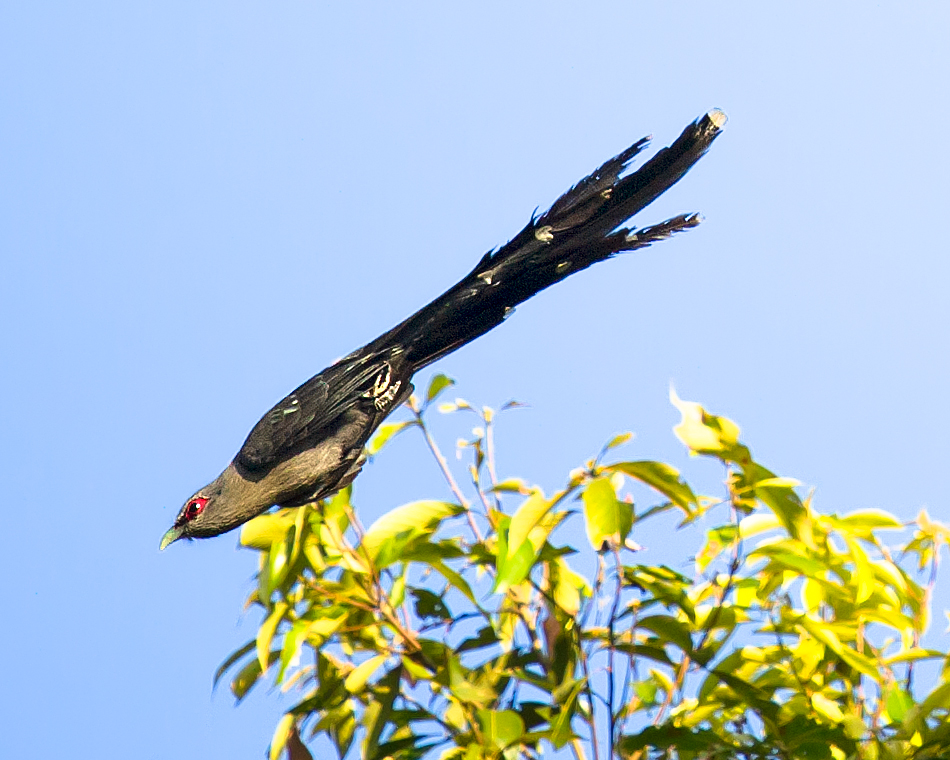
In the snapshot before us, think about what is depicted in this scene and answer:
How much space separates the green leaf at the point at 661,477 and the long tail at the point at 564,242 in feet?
1.77

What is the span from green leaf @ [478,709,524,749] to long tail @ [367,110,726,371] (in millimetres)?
803

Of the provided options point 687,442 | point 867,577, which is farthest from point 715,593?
point 687,442

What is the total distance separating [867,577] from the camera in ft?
5.77

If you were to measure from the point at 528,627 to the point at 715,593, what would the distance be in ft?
1.37

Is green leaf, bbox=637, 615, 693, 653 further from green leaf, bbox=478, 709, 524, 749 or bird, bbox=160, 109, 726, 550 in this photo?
bird, bbox=160, 109, 726, 550

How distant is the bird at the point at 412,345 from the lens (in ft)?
6.68

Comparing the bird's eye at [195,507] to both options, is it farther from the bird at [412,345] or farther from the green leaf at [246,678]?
the green leaf at [246,678]

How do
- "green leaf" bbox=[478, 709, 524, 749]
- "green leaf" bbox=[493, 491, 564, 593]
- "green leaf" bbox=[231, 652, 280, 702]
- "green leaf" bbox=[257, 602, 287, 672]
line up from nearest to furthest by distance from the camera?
"green leaf" bbox=[493, 491, 564, 593]
"green leaf" bbox=[478, 709, 524, 749]
"green leaf" bbox=[257, 602, 287, 672]
"green leaf" bbox=[231, 652, 280, 702]

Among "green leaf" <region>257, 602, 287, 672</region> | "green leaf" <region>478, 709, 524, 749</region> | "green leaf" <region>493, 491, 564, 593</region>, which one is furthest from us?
"green leaf" <region>257, 602, 287, 672</region>

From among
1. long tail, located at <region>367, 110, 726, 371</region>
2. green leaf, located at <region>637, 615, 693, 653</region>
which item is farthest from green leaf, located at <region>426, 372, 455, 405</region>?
green leaf, located at <region>637, 615, 693, 653</region>

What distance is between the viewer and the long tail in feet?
6.57

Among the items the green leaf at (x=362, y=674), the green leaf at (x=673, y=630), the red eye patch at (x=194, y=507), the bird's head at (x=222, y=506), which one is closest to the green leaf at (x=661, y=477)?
the green leaf at (x=673, y=630)

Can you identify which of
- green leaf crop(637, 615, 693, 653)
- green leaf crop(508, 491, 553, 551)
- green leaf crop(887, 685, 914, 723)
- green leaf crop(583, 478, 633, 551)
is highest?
green leaf crop(508, 491, 553, 551)

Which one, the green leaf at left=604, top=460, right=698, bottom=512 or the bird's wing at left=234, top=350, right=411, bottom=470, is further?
the bird's wing at left=234, top=350, right=411, bottom=470
